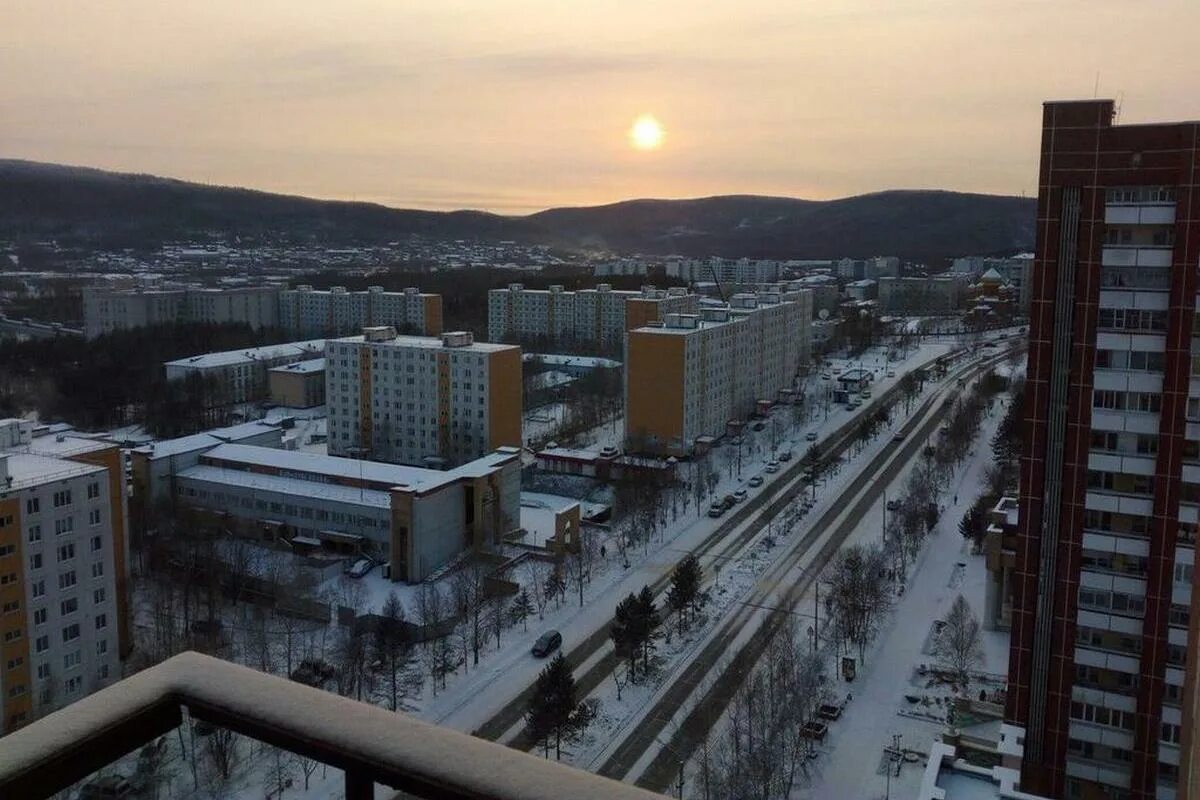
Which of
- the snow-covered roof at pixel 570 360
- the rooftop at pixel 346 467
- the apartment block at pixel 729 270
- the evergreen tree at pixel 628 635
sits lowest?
the evergreen tree at pixel 628 635

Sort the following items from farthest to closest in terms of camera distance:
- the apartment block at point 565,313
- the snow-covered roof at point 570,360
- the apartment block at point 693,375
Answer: the apartment block at point 565,313
the snow-covered roof at point 570,360
the apartment block at point 693,375

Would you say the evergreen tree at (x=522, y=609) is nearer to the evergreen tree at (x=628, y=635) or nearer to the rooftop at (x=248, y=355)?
the evergreen tree at (x=628, y=635)

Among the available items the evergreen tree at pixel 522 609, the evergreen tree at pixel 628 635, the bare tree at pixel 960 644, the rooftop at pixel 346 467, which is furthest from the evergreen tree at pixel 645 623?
the rooftop at pixel 346 467

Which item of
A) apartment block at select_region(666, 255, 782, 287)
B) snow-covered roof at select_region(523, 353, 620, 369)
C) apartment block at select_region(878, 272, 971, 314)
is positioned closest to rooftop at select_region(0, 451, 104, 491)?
snow-covered roof at select_region(523, 353, 620, 369)

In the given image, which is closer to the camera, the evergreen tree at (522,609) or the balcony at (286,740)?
the balcony at (286,740)

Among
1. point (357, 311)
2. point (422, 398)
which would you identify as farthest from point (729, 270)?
point (422, 398)

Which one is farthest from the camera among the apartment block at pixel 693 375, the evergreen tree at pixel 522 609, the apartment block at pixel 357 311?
the apartment block at pixel 357 311

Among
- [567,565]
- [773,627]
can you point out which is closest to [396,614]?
[567,565]

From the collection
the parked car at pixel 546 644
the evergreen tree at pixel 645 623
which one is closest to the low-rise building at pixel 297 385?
the parked car at pixel 546 644

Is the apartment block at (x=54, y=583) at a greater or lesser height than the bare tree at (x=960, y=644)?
greater
